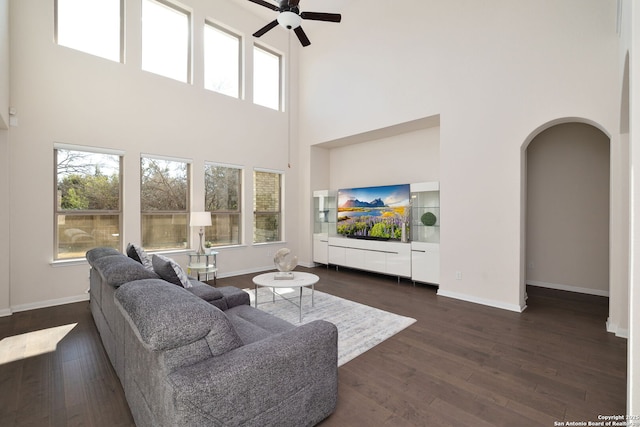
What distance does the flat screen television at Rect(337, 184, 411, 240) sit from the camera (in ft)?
18.3

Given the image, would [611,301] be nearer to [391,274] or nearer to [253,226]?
[391,274]

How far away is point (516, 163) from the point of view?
13.1 ft

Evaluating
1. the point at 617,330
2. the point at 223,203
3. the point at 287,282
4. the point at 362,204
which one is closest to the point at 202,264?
the point at 223,203

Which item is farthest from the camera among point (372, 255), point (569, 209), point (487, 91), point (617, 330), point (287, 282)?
point (372, 255)

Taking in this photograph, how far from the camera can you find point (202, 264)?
509 centimetres

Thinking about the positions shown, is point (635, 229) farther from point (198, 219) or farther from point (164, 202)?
point (164, 202)

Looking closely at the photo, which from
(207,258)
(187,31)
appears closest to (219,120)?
(187,31)

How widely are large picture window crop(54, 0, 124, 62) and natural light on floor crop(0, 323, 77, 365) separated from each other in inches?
156

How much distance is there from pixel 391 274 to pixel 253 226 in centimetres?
302

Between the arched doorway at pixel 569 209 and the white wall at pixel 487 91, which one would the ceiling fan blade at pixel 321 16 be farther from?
the arched doorway at pixel 569 209

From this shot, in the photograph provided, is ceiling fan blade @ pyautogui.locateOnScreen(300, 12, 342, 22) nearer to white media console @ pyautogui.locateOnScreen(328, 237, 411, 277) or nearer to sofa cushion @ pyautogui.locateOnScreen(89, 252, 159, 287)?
sofa cushion @ pyautogui.locateOnScreen(89, 252, 159, 287)

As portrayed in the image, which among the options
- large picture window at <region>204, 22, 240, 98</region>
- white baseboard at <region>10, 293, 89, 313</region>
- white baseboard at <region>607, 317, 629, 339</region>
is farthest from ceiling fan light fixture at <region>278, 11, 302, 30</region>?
white baseboard at <region>607, 317, 629, 339</region>

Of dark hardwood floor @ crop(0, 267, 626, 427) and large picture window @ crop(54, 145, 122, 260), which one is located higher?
large picture window @ crop(54, 145, 122, 260)

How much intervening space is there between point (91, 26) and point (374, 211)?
5605mm
